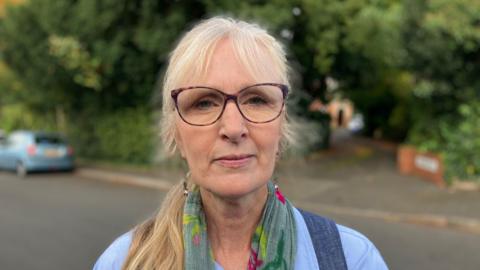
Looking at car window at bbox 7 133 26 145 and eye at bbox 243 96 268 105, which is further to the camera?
car window at bbox 7 133 26 145

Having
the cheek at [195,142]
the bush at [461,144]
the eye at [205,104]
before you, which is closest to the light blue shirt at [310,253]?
the cheek at [195,142]

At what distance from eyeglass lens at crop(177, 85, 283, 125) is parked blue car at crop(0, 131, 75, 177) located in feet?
50.6

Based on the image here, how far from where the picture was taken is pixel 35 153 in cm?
1535

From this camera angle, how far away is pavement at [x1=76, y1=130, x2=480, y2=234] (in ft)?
27.7

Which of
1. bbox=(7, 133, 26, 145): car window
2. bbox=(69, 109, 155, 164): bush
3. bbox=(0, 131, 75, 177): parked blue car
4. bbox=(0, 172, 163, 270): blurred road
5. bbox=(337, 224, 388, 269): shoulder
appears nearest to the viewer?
bbox=(337, 224, 388, 269): shoulder

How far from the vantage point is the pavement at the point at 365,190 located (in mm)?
8445

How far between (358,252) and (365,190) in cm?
972

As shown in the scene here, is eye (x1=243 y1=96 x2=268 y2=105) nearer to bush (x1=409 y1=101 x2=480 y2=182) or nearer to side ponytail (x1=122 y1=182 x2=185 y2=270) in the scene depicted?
side ponytail (x1=122 y1=182 x2=185 y2=270)

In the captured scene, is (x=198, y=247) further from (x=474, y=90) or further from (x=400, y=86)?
(x=400, y=86)

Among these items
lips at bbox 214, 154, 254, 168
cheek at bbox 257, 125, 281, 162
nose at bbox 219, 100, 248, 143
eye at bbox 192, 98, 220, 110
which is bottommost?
lips at bbox 214, 154, 254, 168

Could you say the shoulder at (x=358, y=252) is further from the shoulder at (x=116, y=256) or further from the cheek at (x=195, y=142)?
the shoulder at (x=116, y=256)

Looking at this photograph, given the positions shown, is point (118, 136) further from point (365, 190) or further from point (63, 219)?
point (365, 190)

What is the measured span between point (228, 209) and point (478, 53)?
33.3 feet

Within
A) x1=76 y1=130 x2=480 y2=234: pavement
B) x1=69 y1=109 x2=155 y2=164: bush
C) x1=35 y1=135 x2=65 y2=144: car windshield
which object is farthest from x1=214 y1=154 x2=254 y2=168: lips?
x1=35 y1=135 x2=65 y2=144: car windshield
